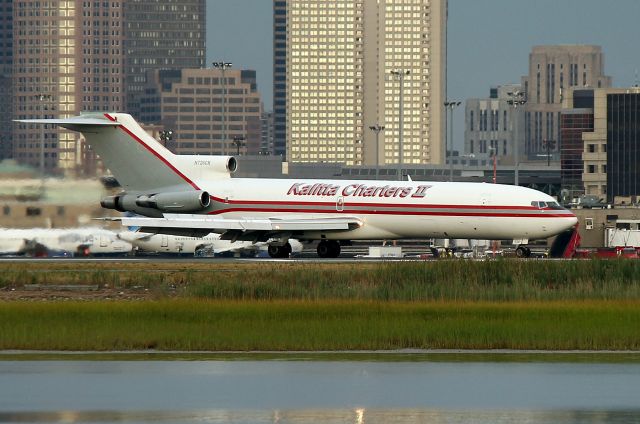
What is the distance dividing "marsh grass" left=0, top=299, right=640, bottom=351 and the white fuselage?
Answer: 25164mm

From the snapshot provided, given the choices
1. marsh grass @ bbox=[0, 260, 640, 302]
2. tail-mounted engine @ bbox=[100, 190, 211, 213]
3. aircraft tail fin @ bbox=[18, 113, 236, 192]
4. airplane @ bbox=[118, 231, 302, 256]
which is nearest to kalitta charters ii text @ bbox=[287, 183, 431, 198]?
tail-mounted engine @ bbox=[100, 190, 211, 213]

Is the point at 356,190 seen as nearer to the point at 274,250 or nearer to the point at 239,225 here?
the point at 274,250

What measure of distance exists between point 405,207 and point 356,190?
9.54 ft

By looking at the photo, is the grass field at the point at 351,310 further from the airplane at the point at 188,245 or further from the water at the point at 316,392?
the airplane at the point at 188,245

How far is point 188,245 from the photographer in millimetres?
104000

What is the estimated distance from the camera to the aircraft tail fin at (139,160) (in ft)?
256

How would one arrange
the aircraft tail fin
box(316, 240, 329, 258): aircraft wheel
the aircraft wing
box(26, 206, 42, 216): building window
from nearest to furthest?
the aircraft wing → box(26, 206, 42, 216): building window → box(316, 240, 329, 258): aircraft wheel → the aircraft tail fin

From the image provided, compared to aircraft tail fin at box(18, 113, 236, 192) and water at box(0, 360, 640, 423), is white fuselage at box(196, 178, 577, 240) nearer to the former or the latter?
aircraft tail fin at box(18, 113, 236, 192)

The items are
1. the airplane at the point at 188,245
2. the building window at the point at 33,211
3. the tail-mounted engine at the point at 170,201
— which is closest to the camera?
the building window at the point at 33,211

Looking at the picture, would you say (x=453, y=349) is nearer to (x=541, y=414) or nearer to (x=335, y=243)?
(x=541, y=414)

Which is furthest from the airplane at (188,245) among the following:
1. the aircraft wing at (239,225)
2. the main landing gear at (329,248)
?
the aircraft wing at (239,225)

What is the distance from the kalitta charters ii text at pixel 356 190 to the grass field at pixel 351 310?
15103 millimetres

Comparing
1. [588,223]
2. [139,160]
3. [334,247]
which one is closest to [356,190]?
[334,247]

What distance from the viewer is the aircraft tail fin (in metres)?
78.1
